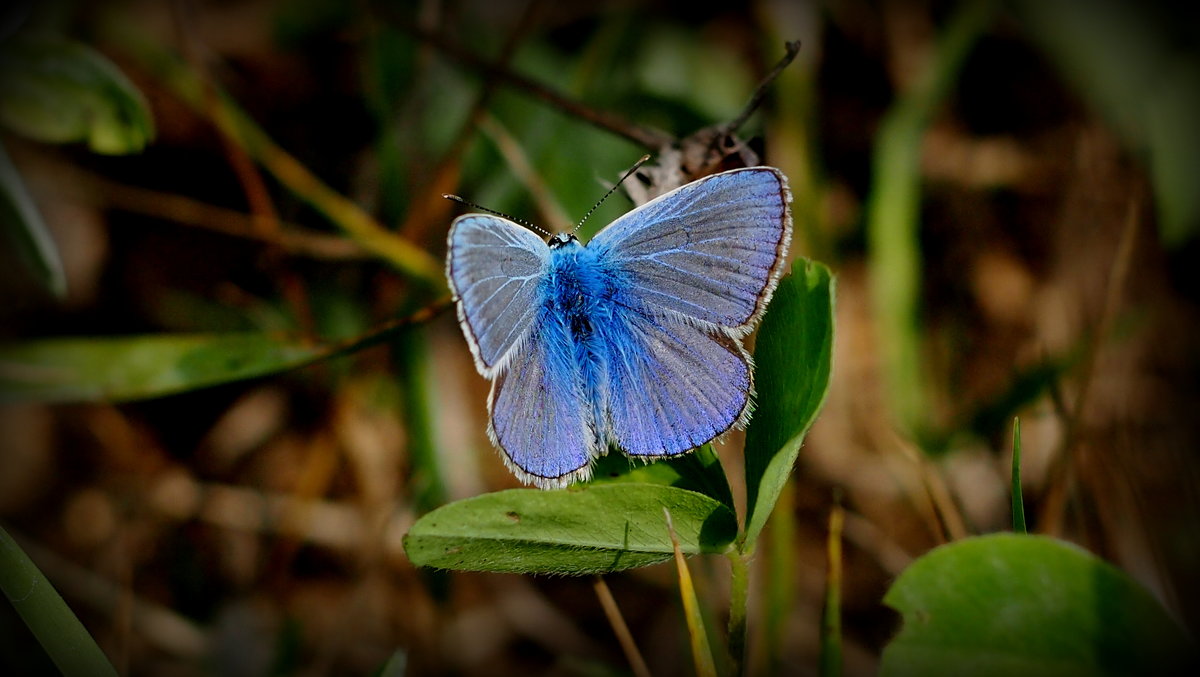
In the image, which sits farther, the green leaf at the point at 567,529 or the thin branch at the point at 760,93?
the thin branch at the point at 760,93

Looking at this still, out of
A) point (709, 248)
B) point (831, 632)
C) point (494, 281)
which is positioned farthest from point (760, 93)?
point (831, 632)

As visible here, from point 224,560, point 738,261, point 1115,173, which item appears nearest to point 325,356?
point 738,261

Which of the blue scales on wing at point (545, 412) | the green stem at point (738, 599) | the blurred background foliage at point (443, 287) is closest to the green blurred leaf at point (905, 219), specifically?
the blurred background foliage at point (443, 287)

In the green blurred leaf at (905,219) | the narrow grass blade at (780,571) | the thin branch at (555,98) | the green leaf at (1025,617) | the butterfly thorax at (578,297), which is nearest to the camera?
the green leaf at (1025,617)

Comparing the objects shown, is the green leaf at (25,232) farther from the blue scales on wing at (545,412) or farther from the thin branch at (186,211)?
the blue scales on wing at (545,412)

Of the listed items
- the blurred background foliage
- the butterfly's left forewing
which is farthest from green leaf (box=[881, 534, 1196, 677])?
the blurred background foliage

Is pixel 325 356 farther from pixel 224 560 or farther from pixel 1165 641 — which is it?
pixel 1165 641
